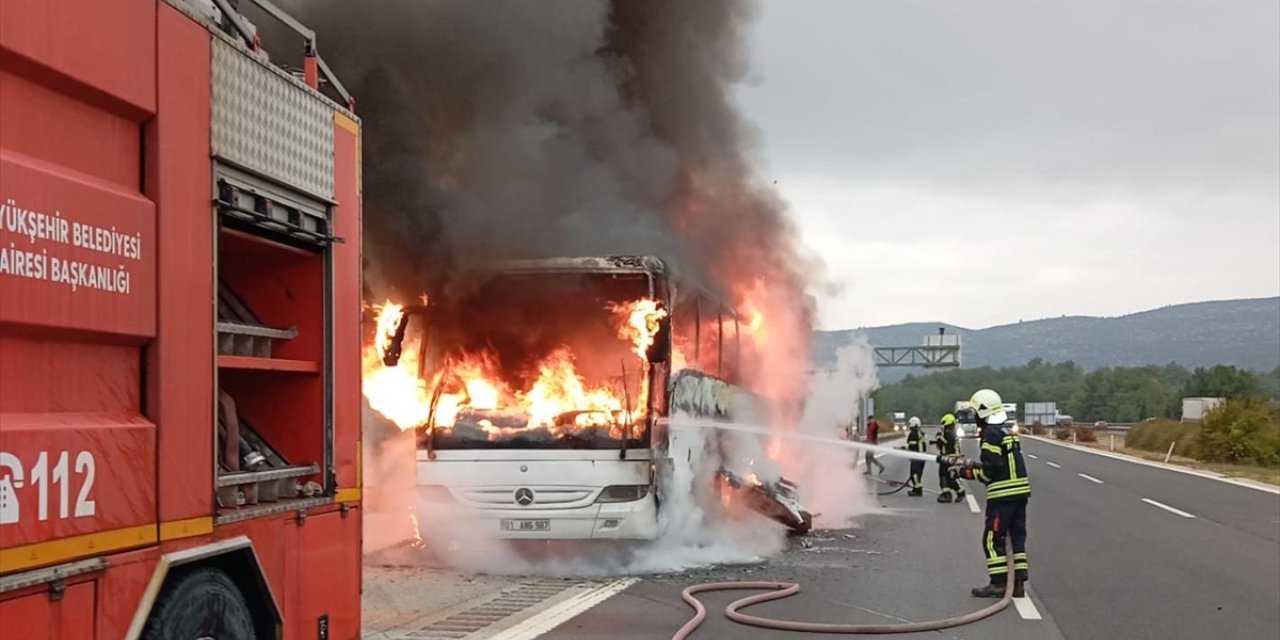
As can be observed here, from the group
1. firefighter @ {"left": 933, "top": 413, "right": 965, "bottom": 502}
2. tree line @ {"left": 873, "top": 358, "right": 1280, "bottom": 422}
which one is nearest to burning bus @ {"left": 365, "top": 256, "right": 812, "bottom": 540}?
firefighter @ {"left": 933, "top": 413, "right": 965, "bottom": 502}

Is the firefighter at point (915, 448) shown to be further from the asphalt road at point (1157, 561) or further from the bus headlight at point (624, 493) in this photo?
the bus headlight at point (624, 493)

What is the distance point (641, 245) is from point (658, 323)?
1989 mm

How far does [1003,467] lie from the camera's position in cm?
945

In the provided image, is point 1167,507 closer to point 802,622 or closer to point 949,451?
point 949,451

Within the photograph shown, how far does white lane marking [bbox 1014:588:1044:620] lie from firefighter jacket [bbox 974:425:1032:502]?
830 millimetres

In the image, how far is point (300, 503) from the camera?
15.7ft

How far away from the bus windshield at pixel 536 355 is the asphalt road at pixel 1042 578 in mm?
1753

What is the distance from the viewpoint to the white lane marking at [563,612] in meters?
7.34

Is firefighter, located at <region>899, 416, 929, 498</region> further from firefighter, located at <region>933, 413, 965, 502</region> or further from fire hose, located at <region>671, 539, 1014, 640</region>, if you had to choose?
fire hose, located at <region>671, 539, 1014, 640</region>

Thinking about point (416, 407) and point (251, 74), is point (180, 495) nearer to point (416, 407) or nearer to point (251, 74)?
point (251, 74)

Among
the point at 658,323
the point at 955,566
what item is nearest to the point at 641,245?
Answer: the point at 658,323

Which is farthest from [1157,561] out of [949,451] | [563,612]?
[563,612]

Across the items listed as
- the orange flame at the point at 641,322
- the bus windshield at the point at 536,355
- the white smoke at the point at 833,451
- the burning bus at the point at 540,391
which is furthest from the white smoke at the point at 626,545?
the white smoke at the point at 833,451

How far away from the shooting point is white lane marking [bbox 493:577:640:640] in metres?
7.34
